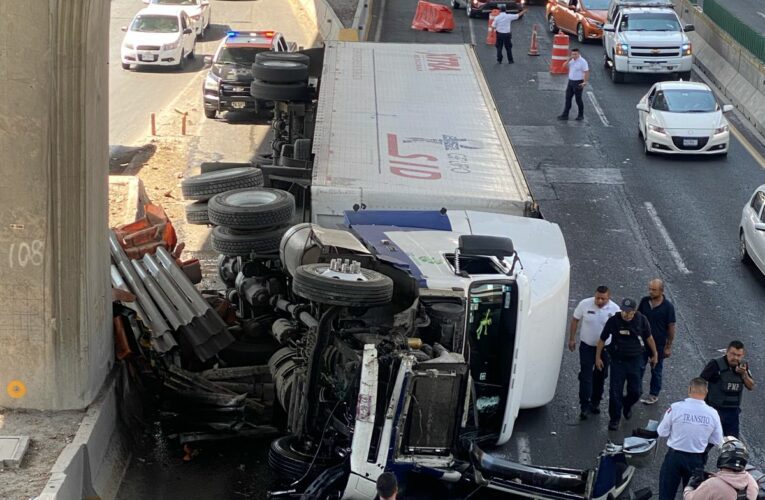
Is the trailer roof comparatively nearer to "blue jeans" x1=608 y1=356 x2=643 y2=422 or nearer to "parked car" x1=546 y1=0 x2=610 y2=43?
"blue jeans" x1=608 y1=356 x2=643 y2=422

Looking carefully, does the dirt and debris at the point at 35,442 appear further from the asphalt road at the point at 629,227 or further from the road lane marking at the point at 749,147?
the road lane marking at the point at 749,147

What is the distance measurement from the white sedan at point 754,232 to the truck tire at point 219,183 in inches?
277

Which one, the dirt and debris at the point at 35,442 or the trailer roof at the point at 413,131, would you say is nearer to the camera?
the dirt and debris at the point at 35,442

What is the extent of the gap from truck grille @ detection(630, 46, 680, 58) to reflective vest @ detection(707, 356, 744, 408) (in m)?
18.9

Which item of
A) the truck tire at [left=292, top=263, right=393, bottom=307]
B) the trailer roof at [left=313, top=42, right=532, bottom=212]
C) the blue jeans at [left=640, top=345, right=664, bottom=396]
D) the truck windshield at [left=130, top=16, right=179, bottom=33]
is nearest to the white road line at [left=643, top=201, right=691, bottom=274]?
the trailer roof at [left=313, top=42, right=532, bottom=212]

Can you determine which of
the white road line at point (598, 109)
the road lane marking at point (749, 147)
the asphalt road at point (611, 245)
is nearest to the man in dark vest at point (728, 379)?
the asphalt road at point (611, 245)

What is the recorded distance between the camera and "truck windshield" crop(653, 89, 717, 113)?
24.2 meters

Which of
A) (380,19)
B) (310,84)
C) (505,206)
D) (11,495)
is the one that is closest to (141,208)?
(310,84)

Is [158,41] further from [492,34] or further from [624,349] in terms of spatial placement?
[624,349]

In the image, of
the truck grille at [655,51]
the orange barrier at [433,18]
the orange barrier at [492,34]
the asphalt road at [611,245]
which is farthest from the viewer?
the orange barrier at [433,18]

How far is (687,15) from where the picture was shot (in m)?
35.4

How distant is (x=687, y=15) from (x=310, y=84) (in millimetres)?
17003

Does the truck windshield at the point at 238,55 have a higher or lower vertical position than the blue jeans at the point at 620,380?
lower

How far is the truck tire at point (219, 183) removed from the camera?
1523cm
